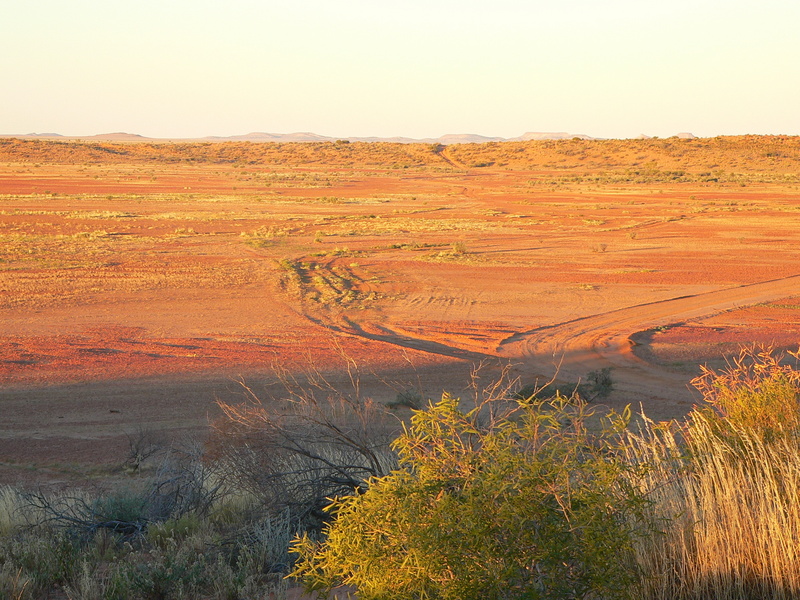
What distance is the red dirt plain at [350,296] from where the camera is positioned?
1318 cm

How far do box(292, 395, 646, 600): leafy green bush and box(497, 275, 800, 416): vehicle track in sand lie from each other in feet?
22.3

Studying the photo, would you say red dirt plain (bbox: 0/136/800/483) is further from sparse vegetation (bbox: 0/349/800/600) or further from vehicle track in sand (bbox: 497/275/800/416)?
sparse vegetation (bbox: 0/349/800/600)

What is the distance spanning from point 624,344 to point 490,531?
13613 millimetres

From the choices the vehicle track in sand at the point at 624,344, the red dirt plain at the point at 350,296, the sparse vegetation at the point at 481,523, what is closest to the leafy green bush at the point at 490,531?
the sparse vegetation at the point at 481,523

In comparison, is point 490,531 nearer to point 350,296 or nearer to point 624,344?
point 624,344

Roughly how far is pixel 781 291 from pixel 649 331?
293 inches

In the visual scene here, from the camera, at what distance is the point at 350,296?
858 inches

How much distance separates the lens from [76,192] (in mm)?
55469

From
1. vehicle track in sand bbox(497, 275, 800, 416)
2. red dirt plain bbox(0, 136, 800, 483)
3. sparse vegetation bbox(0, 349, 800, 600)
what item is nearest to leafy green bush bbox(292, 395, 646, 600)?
sparse vegetation bbox(0, 349, 800, 600)

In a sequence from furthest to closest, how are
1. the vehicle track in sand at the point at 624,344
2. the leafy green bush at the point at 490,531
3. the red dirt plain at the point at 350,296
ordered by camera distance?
the vehicle track in sand at the point at 624,344
the red dirt plain at the point at 350,296
the leafy green bush at the point at 490,531

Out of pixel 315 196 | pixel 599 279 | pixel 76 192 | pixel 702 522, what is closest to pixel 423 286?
pixel 599 279

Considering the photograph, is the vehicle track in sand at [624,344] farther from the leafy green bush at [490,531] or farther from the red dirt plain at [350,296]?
the leafy green bush at [490,531]

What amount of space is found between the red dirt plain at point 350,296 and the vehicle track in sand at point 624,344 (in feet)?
0.24

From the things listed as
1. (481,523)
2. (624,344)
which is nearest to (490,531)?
(481,523)
